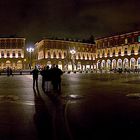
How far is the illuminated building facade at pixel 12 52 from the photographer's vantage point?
9854 centimetres

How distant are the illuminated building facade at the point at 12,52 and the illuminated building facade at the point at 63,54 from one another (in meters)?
7.13

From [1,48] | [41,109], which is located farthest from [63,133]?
Result: [1,48]

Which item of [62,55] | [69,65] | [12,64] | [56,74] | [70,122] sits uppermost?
[62,55]

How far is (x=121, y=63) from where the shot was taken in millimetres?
97500

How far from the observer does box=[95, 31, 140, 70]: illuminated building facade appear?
91.7m

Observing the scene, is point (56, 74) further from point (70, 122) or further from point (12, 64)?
point (12, 64)

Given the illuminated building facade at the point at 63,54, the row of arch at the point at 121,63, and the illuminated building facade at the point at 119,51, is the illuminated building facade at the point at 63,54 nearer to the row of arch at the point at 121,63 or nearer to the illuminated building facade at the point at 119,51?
the illuminated building facade at the point at 119,51

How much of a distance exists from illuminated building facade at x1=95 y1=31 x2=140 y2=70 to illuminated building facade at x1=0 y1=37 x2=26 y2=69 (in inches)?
1130

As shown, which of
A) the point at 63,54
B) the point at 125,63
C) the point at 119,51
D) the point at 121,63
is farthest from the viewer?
the point at 63,54

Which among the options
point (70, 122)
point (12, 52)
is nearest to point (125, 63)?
point (12, 52)

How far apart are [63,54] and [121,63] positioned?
67.2 feet

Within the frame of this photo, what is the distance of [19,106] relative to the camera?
10.8 meters

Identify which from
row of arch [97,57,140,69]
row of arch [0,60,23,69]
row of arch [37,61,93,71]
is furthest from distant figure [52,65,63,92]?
row of arch [0,60,23,69]

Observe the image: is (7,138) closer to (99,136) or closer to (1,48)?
(99,136)
